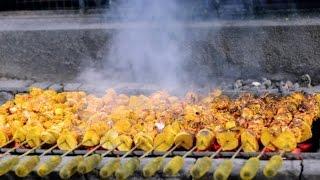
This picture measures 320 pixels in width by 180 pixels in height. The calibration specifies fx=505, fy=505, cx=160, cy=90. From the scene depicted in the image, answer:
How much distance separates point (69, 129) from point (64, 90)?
217cm

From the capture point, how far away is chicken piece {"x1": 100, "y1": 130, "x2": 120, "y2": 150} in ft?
17.8

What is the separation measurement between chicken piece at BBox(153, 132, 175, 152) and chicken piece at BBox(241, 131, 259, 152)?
0.76 m

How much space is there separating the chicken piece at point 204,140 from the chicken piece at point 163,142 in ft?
0.95

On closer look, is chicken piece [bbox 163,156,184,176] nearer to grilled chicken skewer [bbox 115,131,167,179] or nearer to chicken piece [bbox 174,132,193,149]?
grilled chicken skewer [bbox 115,131,167,179]

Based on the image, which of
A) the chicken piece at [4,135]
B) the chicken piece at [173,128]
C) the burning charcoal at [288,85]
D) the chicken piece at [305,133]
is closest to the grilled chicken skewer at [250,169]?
the chicken piece at [305,133]

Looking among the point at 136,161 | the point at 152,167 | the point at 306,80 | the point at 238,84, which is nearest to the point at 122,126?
the point at 136,161

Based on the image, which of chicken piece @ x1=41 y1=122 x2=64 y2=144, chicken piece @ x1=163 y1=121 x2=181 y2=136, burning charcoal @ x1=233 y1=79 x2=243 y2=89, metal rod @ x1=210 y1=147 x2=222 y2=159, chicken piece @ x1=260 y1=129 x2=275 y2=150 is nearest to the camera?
metal rod @ x1=210 y1=147 x2=222 y2=159

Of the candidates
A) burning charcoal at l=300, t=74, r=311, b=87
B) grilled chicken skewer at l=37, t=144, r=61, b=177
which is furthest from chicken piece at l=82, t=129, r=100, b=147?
burning charcoal at l=300, t=74, r=311, b=87

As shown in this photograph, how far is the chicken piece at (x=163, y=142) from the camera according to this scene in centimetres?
536

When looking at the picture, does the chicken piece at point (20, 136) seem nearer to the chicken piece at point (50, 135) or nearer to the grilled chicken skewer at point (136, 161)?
the chicken piece at point (50, 135)

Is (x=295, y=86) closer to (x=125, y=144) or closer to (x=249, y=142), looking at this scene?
(x=249, y=142)

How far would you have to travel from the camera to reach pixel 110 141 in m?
5.47

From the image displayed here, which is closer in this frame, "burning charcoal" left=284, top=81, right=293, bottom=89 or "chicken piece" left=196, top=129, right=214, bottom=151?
"chicken piece" left=196, top=129, right=214, bottom=151

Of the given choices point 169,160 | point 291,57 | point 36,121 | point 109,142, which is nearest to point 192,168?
point 169,160
